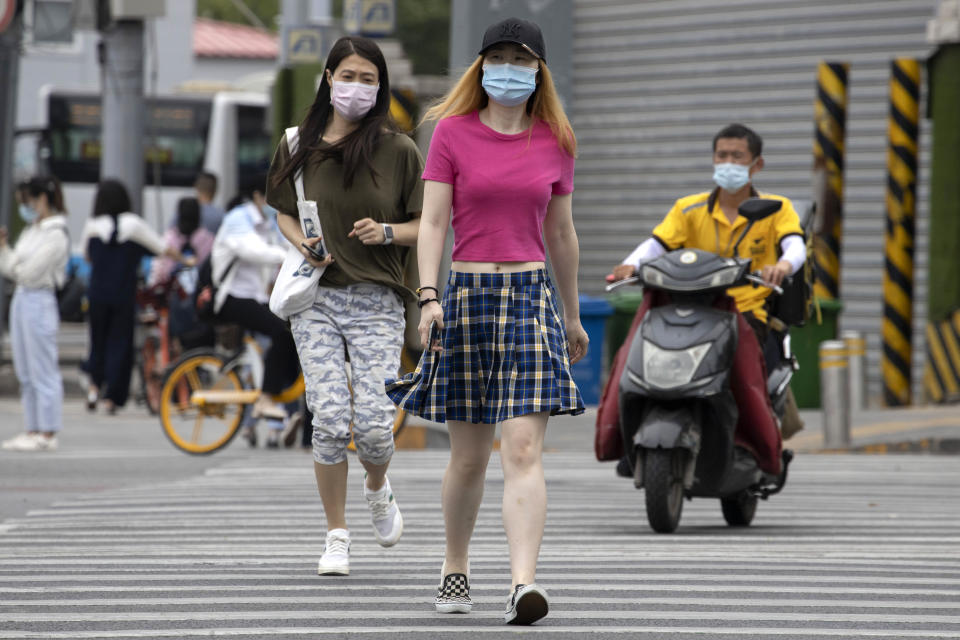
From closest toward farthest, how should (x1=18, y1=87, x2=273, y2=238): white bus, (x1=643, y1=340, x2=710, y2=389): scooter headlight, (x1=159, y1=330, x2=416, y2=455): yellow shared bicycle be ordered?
(x1=643, y1=340, x2=710, y2=389): scooter headlight → (x1=159, y1=330, x2=416, y2=455): yellow shared bicycle → (x1=18, y1=87, x2=273, y2=238): white bus

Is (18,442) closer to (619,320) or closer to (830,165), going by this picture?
(619,320)

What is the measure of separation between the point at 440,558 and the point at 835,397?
19.5ft

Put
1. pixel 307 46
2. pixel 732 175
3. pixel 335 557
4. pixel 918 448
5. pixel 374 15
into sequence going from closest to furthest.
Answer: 1. pixel 335 557
2. pixel 732 175
3. pixel 918 448
4. pixel 374 15
5. pixel 307 46

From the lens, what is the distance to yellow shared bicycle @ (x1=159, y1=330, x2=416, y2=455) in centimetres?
1268

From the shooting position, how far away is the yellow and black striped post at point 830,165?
57.1ft

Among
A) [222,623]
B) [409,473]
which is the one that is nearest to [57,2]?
[409,473]

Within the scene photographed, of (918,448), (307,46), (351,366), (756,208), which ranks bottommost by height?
(918,448)

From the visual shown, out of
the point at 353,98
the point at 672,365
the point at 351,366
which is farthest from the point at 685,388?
the point at 353,98

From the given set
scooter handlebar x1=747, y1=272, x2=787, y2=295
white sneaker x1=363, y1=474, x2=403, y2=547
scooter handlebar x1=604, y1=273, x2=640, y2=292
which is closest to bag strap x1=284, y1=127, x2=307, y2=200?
white sneaker x1=363, y1=474, x2=403, y2=547

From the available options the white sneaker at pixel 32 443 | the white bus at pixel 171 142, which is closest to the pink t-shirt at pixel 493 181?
the white sneaker at pixel 32 443

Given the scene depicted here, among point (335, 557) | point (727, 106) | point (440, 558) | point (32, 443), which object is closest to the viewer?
point (335, 557)

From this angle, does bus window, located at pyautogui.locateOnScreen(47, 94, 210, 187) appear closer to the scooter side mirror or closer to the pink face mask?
the scooter side mirror

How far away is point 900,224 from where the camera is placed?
16859 millimetres

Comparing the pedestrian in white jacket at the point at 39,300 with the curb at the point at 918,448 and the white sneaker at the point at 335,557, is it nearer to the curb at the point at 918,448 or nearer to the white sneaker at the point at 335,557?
the curb at the point at 918,448
